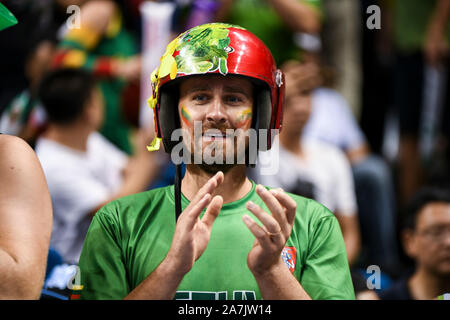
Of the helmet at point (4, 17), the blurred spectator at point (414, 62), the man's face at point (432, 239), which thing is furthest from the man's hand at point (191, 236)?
the blurred spectator at point (414, 62)

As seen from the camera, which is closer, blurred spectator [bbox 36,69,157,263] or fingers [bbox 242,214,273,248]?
fingers [bbox 242,214,273,248]

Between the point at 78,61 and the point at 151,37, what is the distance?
0.58 meters

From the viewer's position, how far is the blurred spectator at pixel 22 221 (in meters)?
2.31

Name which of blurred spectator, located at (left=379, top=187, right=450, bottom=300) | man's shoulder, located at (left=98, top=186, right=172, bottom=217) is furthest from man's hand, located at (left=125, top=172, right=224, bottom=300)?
blurred spectator, located at (left=379, top=187, right=450, bottom=300)

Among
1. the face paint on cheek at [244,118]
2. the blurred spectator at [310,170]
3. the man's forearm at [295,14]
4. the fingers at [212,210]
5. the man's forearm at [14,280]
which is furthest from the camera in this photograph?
the man's forearm at [295,14]

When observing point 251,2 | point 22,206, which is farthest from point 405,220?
point 22,206

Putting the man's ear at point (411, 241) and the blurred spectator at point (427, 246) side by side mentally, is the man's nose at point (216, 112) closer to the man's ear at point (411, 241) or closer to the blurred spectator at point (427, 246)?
the blurred spectator at point (427, 246)

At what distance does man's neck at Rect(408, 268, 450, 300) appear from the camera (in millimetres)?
3830

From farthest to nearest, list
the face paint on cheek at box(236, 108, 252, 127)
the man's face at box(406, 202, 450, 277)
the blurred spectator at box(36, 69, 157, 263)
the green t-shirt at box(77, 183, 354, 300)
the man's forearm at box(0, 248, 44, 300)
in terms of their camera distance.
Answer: the blurred spectator at box(36, 69, 157, 263) < the man's face at box(406, 202, 450, 277) < the face paint on cheek at box(236, 108, 252, 127) < the green t-shirt at box(77, 183, 354, 300) < the man's forearm at box(0, 248, 44, 300)

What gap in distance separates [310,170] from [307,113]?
0.43 metres

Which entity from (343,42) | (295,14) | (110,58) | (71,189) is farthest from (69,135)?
(343,42)

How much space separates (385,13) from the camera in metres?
7.12

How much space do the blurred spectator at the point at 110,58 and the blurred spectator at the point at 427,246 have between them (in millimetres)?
2355

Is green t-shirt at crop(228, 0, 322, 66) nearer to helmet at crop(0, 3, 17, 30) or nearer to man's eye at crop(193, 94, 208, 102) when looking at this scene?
man's eye at crop(193, 94, 208, 102)
